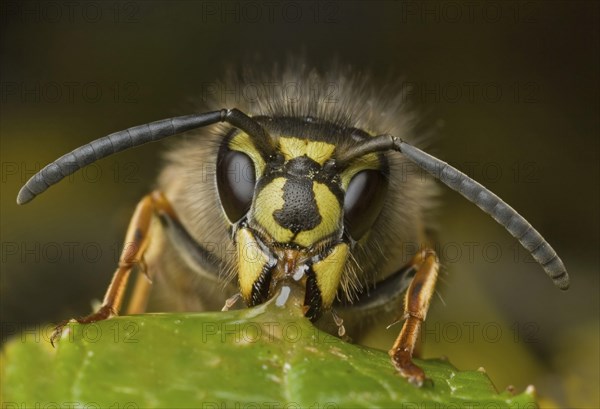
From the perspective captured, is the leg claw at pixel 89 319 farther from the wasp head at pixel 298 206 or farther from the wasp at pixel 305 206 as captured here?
the wasp head at pixel 298 206


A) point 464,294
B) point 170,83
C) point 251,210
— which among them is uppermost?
point 170,83

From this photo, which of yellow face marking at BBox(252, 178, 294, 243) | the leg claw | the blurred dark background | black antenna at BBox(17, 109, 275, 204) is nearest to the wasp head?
yellow face marking at BBox(252, 178, 294, 243)

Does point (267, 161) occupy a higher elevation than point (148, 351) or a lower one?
higher

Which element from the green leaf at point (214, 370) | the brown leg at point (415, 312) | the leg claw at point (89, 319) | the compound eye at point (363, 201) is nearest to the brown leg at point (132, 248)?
the leg claw at point (89, 319)

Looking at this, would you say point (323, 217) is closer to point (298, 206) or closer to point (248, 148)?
point (298, 206)

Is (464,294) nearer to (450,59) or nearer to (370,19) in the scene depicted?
(450,59)

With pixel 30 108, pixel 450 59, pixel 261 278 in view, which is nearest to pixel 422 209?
pixel 261 278

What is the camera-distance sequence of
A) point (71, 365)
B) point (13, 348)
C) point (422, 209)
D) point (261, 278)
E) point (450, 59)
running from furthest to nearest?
point (450, 59) → point (422, 209) → point (261, 278) → point (13, 348) → point (71, 365)

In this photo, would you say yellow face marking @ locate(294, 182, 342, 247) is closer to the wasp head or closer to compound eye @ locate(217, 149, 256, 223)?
the wasp head
